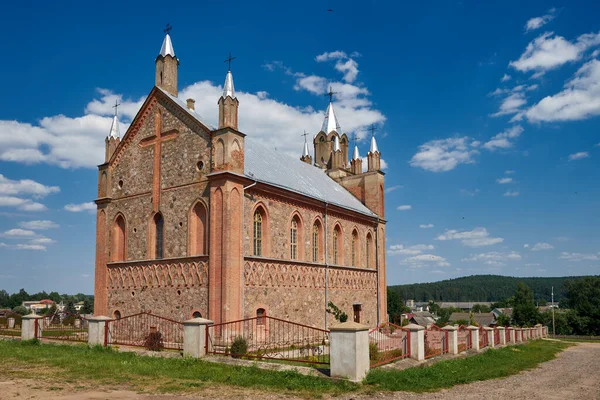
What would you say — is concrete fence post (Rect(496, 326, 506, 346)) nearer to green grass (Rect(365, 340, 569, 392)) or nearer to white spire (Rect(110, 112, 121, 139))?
green grass (Rect(365, 340, 569, 392))

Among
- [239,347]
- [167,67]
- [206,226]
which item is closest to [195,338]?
[239,347]

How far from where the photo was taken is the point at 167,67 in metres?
25.4

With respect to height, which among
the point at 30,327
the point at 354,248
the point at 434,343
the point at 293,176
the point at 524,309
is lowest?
the point at 524,309

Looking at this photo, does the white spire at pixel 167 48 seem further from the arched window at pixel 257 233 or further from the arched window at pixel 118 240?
the arched window at pixel 257 233

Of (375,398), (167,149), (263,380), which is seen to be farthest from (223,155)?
(375,398)

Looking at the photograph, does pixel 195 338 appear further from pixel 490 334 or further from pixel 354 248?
pixel 354 248

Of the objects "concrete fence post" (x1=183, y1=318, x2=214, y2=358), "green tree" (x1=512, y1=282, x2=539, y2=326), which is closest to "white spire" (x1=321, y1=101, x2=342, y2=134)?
"concrete fence post" (x1=183, y1=318, x2=214, y2=358)

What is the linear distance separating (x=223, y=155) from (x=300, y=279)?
7.53 meters

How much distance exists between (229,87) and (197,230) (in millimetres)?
6383

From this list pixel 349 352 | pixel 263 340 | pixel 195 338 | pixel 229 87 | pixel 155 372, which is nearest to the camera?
pixel 349 352

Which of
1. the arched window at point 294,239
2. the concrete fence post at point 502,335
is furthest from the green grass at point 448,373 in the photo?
the arched window at point 294,239

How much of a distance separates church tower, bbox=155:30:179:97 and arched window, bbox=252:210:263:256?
Answer: 7912mm

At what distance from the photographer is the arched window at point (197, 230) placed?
21641 mm

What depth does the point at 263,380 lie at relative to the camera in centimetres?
1253
